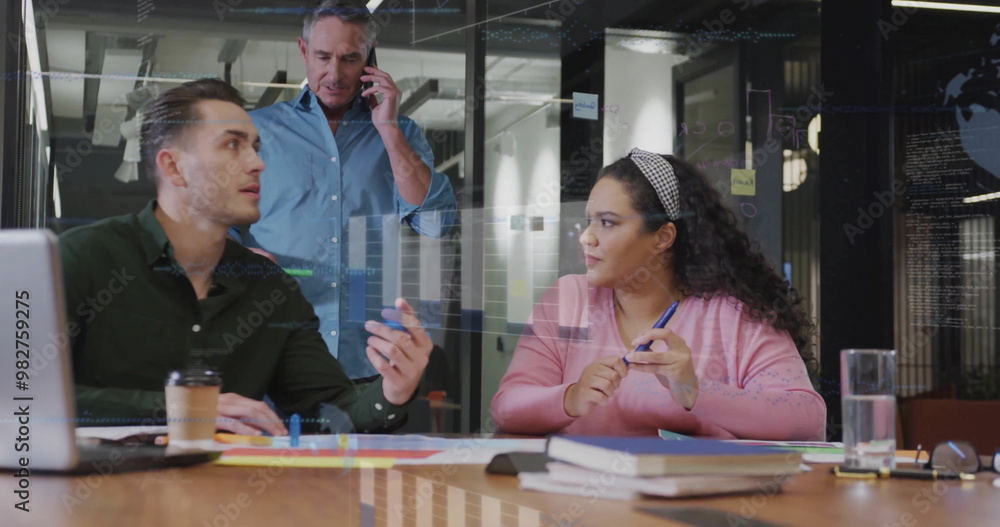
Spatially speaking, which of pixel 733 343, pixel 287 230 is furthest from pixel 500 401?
pixel 287 230

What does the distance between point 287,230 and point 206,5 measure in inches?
26.2

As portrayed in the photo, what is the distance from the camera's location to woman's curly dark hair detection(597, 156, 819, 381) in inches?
94.8

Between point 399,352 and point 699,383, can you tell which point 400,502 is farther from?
point 399,352

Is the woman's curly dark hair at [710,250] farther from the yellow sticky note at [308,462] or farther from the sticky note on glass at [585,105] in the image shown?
the yellow sticky note at [308,462]

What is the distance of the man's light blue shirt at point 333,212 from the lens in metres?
2.48

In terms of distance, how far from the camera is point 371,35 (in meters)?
2.71

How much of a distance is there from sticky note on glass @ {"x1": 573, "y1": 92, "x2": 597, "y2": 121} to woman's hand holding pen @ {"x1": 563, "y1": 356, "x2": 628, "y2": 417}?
38.3 inches

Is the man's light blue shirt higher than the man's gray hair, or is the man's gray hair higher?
the man's gray hair

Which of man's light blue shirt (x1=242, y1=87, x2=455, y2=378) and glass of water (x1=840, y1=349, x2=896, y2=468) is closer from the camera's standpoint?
glass of water (x1=840, y1=349, x2=896, y2=468)

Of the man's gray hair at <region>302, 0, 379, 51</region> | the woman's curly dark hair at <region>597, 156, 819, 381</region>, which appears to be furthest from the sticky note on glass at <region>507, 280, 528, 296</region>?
the man's gray hair at <region>302, 0, 379, 51</region>

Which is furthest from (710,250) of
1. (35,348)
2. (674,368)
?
(35,348)

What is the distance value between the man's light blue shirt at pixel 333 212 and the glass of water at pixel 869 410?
54.3 inches

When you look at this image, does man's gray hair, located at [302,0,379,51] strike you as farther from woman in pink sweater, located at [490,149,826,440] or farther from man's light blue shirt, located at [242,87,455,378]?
woman in pink sweater, located at [490,149,826,440]

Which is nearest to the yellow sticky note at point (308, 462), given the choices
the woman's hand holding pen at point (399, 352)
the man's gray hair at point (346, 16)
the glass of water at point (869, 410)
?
the glass of water at point (869, 410)
